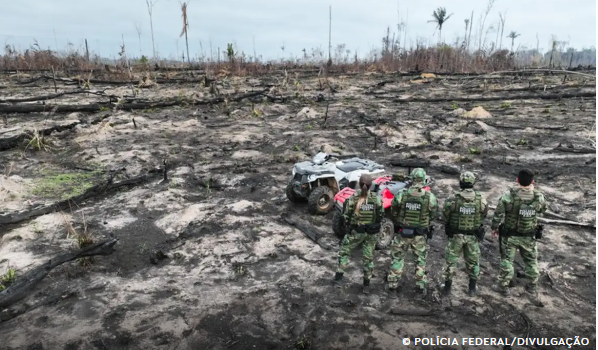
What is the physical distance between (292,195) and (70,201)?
3.88 m

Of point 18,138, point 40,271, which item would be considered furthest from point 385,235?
point 18,138

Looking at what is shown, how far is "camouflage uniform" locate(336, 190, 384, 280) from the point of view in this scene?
4.46 metres

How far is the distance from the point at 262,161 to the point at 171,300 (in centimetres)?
566

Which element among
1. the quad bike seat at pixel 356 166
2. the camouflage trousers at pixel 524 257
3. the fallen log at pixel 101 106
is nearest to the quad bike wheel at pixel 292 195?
the quad bike seat at pixel 356 166

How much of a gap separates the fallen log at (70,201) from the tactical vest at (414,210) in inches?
212

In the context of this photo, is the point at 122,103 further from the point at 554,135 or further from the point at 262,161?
the point at 554,135

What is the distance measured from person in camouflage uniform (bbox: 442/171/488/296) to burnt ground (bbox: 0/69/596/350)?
28 cm

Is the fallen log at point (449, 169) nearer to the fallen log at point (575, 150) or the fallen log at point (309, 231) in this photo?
the fallen log at point (575, 150)

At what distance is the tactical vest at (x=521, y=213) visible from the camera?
4.23 metres

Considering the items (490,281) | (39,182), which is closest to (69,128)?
(39,182)

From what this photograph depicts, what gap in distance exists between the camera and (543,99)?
17.0 meters

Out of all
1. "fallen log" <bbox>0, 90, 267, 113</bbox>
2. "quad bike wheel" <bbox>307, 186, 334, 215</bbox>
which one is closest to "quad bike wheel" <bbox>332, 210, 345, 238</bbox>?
"quad bike wheel" <bbox>307, 186, 334, 215</bbox>

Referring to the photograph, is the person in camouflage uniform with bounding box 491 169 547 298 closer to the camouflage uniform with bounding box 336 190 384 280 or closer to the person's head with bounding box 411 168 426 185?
the person's head with bounding box 411 168 426 185

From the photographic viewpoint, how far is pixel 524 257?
4418mm
